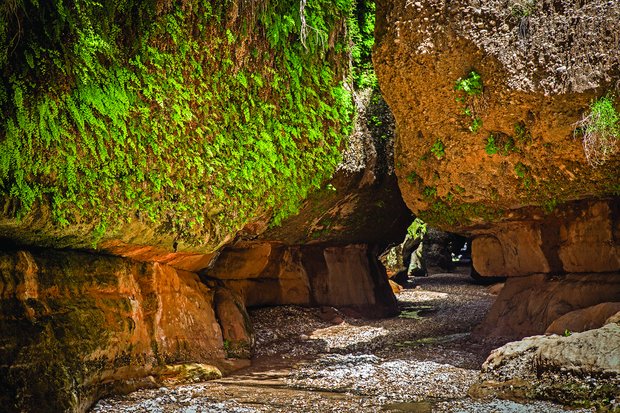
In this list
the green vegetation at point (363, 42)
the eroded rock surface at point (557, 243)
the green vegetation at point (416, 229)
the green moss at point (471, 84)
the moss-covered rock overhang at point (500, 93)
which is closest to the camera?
the moss-covered rock overhang at point (500, 93)

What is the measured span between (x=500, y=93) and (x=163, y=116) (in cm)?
497

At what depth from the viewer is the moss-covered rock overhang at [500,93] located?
745 centimetres

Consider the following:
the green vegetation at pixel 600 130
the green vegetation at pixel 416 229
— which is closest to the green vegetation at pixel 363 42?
the green vegetation at pixel 600 130

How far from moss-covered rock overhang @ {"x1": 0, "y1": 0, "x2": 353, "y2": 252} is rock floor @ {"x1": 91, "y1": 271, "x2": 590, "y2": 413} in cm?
222

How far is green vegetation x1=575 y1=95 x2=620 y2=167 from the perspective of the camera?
7.25 m

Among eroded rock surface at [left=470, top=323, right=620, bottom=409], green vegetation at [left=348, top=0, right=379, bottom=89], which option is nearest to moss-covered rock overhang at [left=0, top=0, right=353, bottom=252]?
green vegetation at [left=348, top=0, right=379, bottom=89]

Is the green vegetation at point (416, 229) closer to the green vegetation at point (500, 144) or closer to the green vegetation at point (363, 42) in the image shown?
the green vegetation at point (363, 42)

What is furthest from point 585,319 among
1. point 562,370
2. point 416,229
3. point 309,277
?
point 416,229

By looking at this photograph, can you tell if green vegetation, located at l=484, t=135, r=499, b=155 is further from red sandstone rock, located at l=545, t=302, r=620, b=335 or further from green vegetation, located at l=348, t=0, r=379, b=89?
green vegetation, located at l=348, t=0, r=379, b=89

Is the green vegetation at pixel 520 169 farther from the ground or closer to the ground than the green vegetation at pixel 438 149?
closer to the ground

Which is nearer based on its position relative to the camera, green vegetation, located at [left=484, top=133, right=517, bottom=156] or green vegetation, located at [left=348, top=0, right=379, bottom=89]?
green vegetation, located at [left=484, top=133, right=517, bottom=156]

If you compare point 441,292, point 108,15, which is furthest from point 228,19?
point 441,292

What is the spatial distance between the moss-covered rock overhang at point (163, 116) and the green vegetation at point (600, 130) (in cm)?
433

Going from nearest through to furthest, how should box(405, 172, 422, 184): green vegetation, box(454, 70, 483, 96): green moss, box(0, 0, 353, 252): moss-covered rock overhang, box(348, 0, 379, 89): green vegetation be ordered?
box(0, 0, 353, 252): moss-covered rock overhang, box(454, 70, 483, 96): green moss, box(405, 172, 422, 184): green vegetation, box(348, 0, 379, 89): green vegetation
